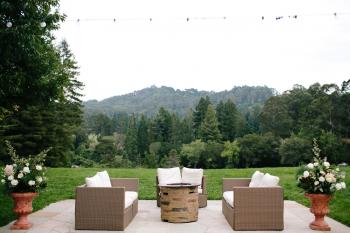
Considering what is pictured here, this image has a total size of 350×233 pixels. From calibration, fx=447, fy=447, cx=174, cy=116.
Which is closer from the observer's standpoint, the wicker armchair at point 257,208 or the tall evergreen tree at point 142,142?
the wicker armchair at point 257,208

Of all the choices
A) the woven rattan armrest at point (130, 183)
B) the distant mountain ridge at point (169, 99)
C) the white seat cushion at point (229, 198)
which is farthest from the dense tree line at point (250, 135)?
the white seat cushion at point (229, 198)

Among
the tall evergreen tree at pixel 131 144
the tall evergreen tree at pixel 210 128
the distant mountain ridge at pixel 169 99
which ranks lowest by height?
the tall evergreen tree at pixel 131 144

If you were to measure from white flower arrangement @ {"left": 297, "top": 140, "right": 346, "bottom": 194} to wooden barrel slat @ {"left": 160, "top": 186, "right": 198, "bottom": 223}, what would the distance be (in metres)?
1.70

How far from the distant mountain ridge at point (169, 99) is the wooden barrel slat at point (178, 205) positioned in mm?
71069

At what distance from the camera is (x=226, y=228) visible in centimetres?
657

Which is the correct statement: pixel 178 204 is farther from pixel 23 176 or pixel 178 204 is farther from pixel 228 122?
pixel 228 122

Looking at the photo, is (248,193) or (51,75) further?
(51,75)

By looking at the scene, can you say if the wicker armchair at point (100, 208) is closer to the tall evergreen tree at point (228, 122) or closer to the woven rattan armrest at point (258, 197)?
the woven rattan armrest at point (258, 197)

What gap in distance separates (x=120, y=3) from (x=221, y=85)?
229 ft

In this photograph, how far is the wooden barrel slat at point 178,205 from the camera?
6977 millimetres

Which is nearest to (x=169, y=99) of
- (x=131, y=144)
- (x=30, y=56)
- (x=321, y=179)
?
(x=131, y=144)

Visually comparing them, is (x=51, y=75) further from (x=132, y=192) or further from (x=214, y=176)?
(x=214, y=176)

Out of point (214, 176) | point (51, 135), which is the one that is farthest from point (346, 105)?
point (214, 176)

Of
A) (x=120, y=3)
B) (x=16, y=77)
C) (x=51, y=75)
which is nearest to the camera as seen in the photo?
(x=16, y=77)
